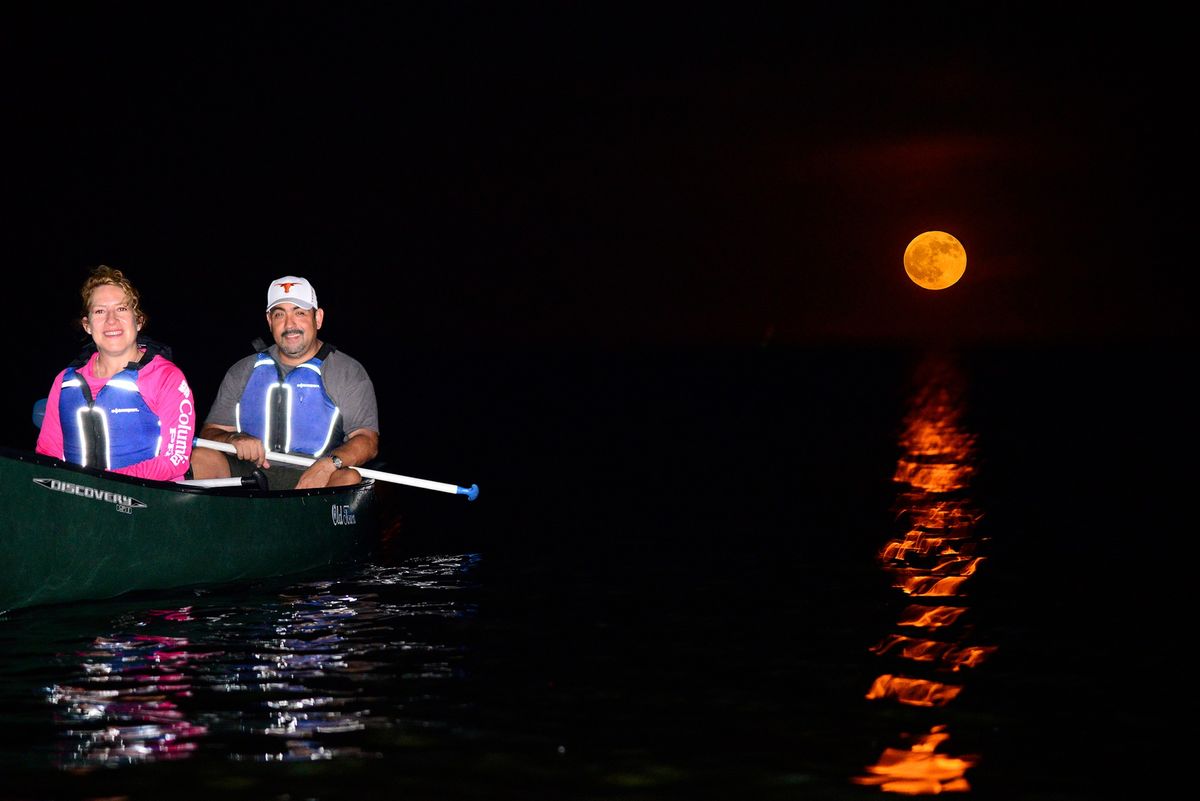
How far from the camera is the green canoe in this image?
9500 mm

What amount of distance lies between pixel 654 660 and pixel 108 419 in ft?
12.7

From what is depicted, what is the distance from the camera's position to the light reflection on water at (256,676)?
23.2 feet

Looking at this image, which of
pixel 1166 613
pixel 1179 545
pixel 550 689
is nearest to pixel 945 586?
pixel 1166 613

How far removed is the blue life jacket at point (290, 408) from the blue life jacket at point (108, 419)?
183 centimetres

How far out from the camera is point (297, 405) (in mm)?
12211

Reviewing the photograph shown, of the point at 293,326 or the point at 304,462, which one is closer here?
the point at 293,326

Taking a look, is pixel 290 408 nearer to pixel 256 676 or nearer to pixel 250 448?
pixel 250 448

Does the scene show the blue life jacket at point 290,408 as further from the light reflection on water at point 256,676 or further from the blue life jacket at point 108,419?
the blue life jacket at point 108,419

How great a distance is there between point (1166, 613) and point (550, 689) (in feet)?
14.8

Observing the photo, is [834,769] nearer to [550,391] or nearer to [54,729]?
[54,729]

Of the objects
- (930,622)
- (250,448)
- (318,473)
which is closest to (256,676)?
(250,448)

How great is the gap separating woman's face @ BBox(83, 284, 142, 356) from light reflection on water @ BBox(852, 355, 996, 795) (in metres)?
4.90

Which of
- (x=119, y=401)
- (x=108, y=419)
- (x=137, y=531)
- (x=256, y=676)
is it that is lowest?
(x=256, y=676)

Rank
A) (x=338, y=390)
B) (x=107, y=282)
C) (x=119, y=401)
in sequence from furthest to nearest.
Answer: (x=338, y=390), (x=119, y=401), (x=107, y=282)
